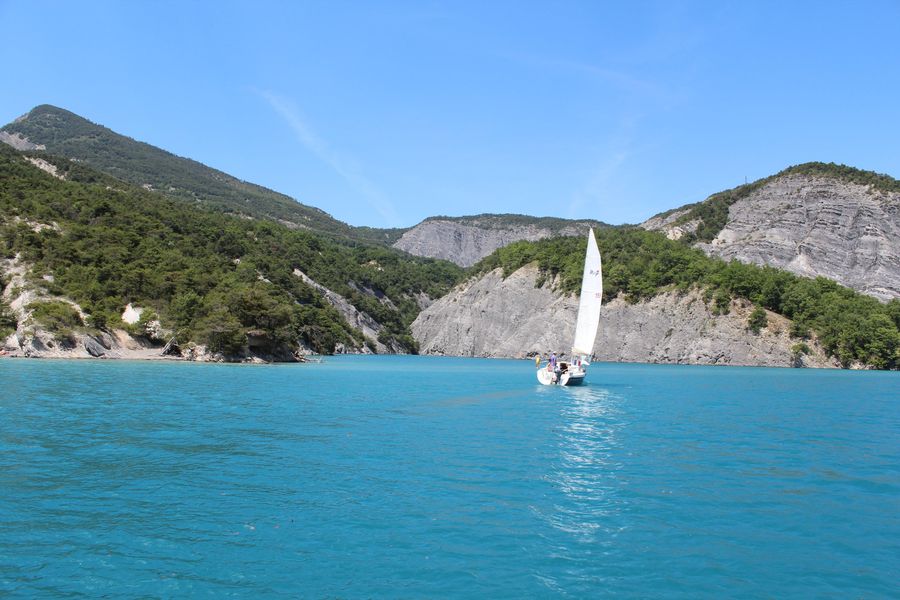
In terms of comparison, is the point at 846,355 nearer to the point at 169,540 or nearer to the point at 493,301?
the point at 493,301

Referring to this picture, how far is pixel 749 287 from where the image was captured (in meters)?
105

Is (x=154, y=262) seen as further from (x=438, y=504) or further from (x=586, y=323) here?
(x=438, y=504)

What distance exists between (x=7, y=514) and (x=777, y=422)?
28.2 m

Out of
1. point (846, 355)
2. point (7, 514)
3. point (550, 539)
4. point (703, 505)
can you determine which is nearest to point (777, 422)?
point (703, 505)

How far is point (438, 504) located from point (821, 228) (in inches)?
5008

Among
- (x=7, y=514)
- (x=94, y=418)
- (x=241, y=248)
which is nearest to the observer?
(x=7, y=514)

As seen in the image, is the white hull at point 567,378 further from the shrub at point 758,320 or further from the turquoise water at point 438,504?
the shrub at point 758,320

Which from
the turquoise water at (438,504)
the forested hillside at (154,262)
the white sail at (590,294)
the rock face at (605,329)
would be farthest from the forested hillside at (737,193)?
the turquoise water at (438,504)

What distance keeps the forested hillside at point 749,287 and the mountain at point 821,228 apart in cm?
839

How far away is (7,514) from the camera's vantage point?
43.7ft

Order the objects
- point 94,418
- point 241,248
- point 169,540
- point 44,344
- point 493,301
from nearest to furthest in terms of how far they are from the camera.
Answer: point 169,540 < point 94,418 < point 44,344 < point 241,248 < point 493,301

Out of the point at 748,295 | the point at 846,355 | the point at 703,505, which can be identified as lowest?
the point at 703,505

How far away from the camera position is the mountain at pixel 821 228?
11600 centimetres

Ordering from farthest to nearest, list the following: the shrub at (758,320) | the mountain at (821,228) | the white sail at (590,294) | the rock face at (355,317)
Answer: the rock face at (355,317), the mountain at (821,228), the shrub at (758,320), the white sail at (590,294)
